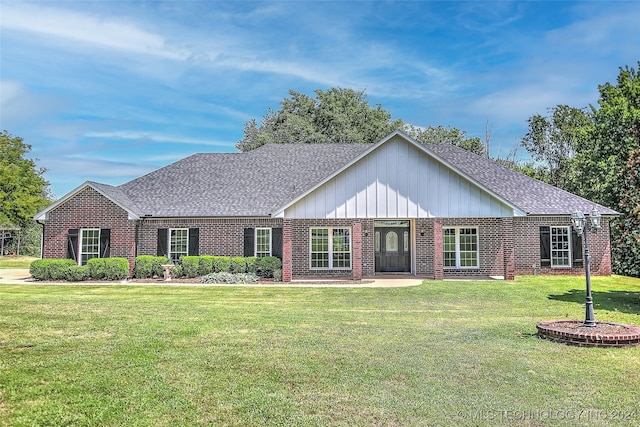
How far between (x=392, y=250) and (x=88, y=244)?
14.4m

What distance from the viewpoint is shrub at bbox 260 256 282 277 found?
20.9 m

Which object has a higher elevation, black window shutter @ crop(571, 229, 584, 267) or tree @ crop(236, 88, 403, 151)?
tree @ crop(236, 88, 403, 151)

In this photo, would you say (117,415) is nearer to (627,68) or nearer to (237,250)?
(237,250)

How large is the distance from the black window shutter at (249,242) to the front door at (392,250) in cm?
601

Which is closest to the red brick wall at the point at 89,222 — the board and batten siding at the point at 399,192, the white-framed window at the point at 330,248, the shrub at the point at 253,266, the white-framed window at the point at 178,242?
the white-framed window at the point at 178,242

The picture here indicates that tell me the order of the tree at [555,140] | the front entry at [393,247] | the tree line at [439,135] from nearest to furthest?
the front entry at [393,247] → the tree line at [439,135] → the tree at [555,140]

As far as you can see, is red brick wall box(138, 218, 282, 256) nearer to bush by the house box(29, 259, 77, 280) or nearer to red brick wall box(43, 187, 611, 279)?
red brick wall box(43, 187, 611, 279)

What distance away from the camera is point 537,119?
41.9m

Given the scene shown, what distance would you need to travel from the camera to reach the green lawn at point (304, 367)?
516 centimetres

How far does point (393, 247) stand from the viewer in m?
23.5

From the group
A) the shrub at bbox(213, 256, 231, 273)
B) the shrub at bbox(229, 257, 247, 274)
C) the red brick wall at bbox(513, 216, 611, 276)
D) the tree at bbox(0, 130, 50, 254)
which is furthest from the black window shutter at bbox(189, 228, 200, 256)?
the tree at bbox(0, 130, 50, 254)

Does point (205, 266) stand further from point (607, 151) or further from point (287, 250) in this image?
point (607, 151)

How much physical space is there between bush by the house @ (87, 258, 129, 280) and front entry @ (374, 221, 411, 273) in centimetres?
1171

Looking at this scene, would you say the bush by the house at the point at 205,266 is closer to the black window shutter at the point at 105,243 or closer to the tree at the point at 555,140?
the black window shutter at the point at 105,243
